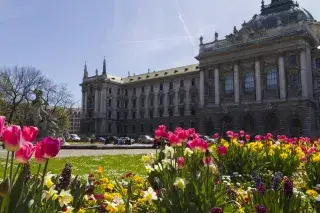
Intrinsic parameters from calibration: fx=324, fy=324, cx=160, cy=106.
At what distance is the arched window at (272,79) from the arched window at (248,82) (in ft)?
9.13

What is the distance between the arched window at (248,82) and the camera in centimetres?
5350

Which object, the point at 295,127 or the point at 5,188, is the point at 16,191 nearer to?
the point at 5,188

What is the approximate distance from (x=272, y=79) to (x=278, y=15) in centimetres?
1177

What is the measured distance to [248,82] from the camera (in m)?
54.1

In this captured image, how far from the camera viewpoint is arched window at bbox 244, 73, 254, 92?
5350cm

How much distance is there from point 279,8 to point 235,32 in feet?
30.7

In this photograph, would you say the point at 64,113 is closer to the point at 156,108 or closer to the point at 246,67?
the point at 156,108

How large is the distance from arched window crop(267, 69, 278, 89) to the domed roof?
7790mm

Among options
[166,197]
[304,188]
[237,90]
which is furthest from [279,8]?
[166,197]

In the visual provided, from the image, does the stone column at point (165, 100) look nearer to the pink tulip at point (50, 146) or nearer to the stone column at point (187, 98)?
the stone column at point (187, 98)

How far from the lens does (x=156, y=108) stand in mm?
75438

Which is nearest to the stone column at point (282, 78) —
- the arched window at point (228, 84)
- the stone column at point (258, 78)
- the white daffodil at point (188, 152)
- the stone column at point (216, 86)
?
the stone column at point (258, 78)

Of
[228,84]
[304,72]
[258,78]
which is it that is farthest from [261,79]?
[304,72]

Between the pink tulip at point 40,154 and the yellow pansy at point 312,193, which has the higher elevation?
the pink tulip at point 40,154
